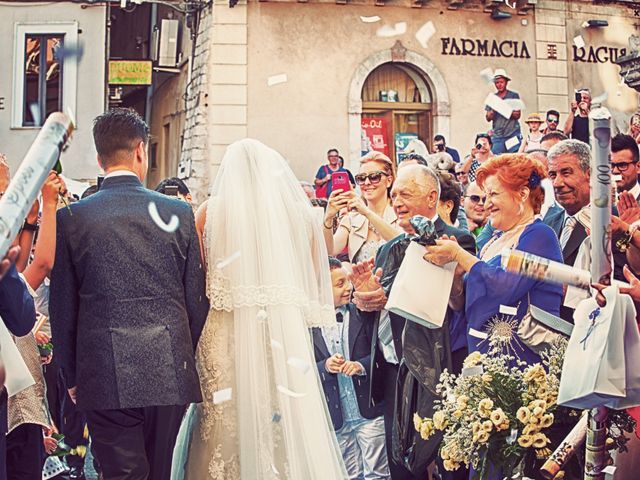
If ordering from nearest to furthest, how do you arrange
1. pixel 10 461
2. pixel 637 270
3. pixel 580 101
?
1. pixel 637 270
2. pixel 10 461
3. pixel 580 101

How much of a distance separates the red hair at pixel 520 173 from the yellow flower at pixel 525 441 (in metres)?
1.35

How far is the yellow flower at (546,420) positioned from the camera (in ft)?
13.2

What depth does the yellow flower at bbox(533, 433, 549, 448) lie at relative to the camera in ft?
13.2

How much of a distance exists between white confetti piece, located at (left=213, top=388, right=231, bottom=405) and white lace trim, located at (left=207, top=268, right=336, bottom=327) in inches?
16.0

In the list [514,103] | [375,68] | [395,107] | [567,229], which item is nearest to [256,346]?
[567,229]

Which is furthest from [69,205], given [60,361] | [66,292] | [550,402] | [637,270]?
[637,270]

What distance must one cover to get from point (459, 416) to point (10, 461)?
2276mm

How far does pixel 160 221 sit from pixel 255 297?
0.75 metres

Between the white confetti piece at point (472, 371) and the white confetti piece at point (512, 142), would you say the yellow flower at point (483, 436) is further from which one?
the white confetti piece at point (512, 142)

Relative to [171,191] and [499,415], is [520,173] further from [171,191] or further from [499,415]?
[171,191]

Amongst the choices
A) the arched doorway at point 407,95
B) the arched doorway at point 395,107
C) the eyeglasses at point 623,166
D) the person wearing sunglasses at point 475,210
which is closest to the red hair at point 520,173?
the eyeglasses at point 623,166

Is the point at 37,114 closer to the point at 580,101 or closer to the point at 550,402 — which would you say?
the point at 580,101

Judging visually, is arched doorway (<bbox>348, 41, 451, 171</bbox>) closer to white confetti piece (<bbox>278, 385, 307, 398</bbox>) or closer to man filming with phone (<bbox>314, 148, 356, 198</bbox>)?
man filming with phone (<bbox>314, 148, 356, 198</bbox>)

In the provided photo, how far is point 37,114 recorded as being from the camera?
20406 mm
